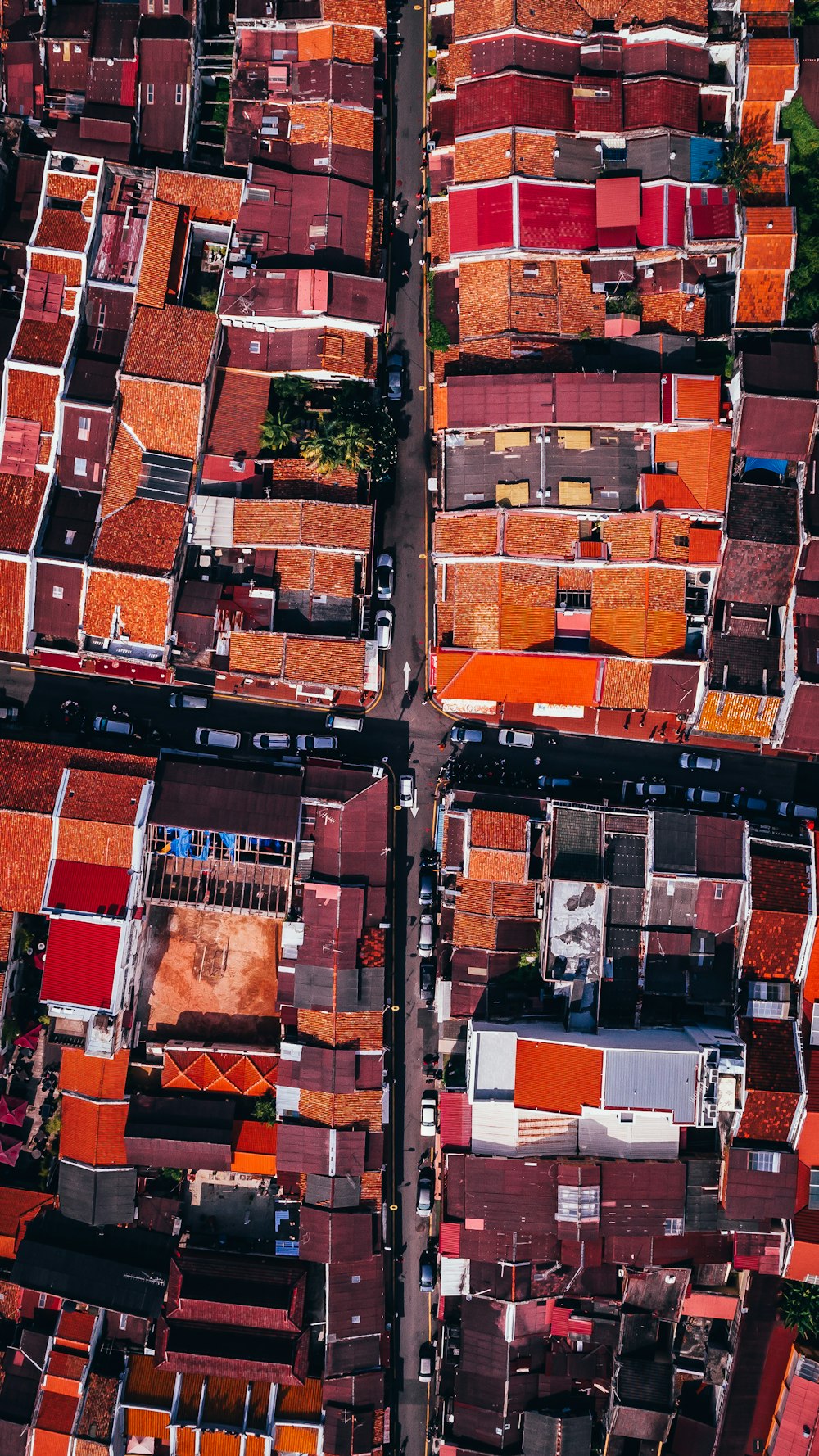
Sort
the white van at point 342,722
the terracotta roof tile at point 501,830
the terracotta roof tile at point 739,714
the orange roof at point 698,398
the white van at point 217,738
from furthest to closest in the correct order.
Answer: the white van at point 342,722 < the white van at point 217,738 < the terracotta roof tile at point 739,714 < the terracotta roof tile at point 501,830 < the orange roof at point 698,398

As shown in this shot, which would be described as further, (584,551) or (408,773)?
(408,773)

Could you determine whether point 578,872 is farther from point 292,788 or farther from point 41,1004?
point 41,1004

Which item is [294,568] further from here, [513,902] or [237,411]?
[513,902]

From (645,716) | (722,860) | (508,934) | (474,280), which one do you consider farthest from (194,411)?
(722,860)

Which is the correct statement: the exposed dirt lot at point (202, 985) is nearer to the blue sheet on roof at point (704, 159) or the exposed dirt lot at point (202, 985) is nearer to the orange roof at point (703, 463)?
the orange roof at point (703, 463)

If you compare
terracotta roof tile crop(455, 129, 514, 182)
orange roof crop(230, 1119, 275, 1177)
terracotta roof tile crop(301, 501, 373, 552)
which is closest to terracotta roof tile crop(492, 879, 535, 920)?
orange roof crop(230, 1119, 275, 1177)

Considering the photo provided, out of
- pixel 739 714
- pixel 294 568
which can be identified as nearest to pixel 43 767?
pixel 294 568

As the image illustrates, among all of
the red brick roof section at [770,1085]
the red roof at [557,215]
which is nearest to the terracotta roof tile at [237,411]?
the red roof at [557,215]
